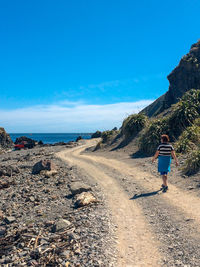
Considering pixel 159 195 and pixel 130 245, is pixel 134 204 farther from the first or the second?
pixel 130 245

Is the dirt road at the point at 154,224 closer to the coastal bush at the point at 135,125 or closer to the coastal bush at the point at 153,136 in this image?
the coastal bush at the point at 153,136

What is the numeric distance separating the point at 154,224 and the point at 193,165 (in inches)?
237

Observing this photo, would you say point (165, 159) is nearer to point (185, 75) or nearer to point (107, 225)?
point (107, 225)

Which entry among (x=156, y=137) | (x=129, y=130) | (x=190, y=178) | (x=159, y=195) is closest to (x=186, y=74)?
(x=129, y=130)

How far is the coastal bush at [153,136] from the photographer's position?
19312 mm

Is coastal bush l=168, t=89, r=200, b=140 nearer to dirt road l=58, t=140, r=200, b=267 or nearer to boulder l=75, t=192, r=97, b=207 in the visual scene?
dirt road l=58, t=140, r=200, b=267

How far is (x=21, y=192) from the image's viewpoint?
11.4 metres


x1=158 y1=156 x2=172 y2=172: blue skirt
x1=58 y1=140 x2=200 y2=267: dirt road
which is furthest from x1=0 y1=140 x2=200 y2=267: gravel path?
x1=158 y1=156 x2=172 y2=172: blue skirt

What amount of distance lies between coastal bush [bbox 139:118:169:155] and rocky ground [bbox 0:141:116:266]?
8883 millimetres

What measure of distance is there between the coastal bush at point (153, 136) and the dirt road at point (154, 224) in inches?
342

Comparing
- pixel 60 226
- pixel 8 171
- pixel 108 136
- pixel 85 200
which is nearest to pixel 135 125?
pixel 108 136

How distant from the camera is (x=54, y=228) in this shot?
6355 mm

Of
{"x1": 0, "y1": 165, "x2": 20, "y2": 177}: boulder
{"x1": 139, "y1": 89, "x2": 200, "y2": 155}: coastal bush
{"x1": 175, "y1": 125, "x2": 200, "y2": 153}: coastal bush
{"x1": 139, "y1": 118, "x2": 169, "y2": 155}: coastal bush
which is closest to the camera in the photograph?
{"x1": 175, "y1": 125, "x2": 200, "y2": 153}: coastal bush

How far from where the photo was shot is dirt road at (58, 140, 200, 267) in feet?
15.1
